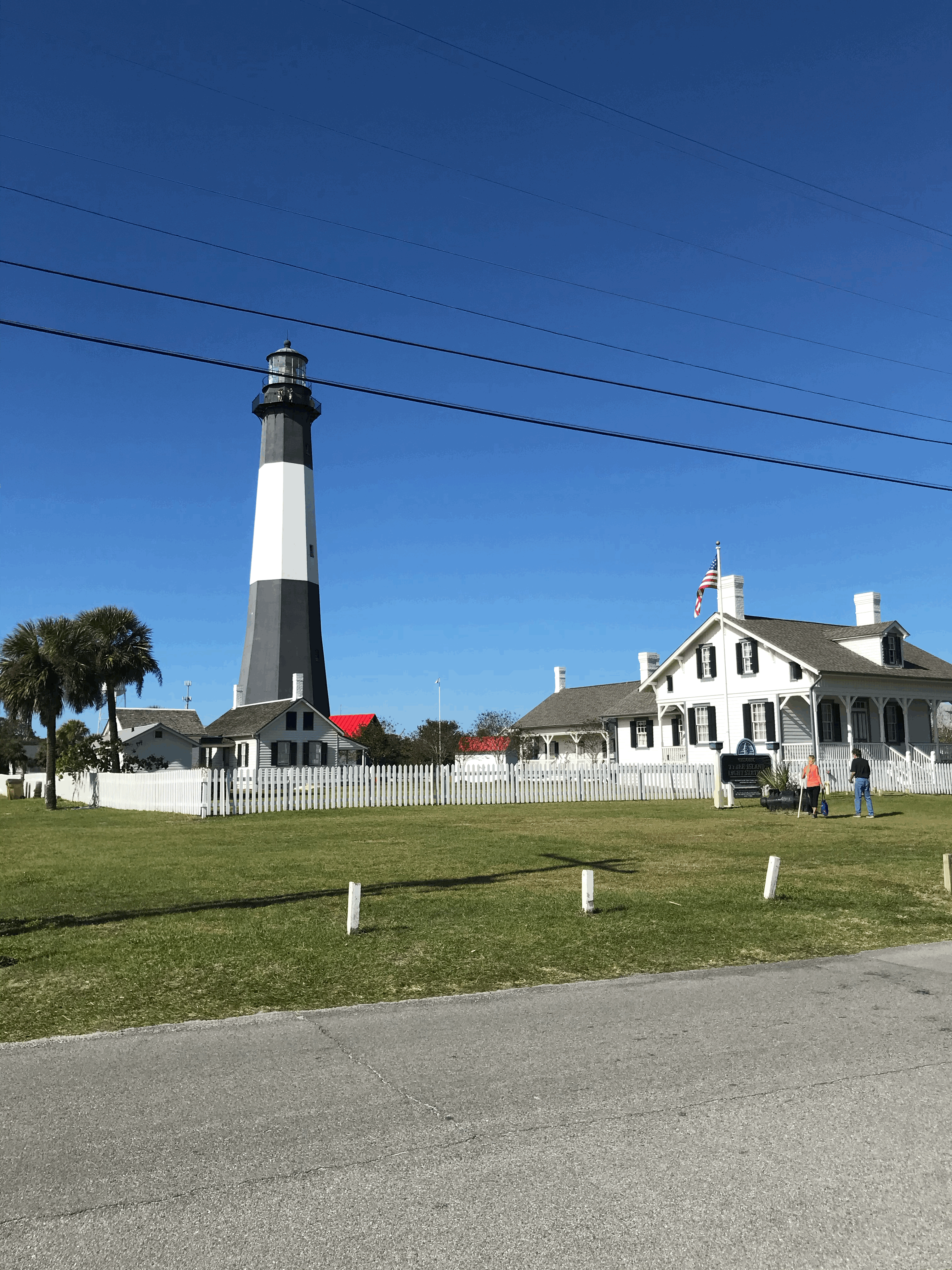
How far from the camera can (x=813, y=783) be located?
2500 centimetres

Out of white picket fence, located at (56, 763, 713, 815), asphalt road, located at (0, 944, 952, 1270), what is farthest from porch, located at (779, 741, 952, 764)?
asphalt road, located at (0, 944, 952, 1270)

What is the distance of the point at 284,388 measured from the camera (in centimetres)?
5444

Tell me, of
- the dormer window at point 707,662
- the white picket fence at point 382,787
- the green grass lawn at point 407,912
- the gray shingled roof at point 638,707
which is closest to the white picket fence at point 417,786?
the white picket fence at point 382,787

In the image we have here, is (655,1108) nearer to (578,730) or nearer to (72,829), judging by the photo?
(72,829)

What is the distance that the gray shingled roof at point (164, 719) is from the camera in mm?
61969

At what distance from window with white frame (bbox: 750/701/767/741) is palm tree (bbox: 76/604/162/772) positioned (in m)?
26.4

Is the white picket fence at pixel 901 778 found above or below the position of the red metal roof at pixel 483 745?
below

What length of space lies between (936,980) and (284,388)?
51246 millimetres

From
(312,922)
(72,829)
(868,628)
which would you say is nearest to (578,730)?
(868,628)

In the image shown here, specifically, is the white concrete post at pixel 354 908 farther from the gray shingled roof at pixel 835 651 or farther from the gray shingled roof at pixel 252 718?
the gray shingled roof at pixel 252 718

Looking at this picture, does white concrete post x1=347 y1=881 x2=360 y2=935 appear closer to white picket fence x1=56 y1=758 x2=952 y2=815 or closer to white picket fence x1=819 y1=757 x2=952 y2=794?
white picket fence x1=56 y1=758 x2=952 y2=815

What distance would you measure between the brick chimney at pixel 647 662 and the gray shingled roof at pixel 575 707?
1.09 meters

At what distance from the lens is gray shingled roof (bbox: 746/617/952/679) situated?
4134cm

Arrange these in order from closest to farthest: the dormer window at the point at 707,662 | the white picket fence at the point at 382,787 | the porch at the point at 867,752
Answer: the white picket fence at the point at 382,787 < the porch at the point at 867,752 < the dormer window at the point at 707,662
